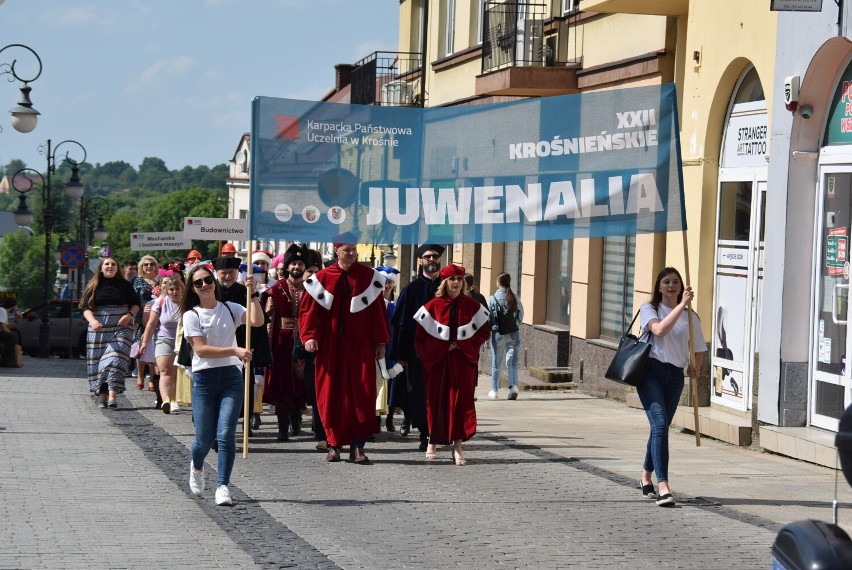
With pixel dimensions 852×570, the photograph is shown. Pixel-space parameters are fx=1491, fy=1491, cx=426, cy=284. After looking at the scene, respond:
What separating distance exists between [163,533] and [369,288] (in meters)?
4.38

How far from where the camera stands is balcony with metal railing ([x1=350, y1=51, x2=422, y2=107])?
120 ft

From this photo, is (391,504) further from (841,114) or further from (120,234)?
(120,234)

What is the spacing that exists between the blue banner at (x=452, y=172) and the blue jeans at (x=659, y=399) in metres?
1.71

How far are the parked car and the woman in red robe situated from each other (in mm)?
25522

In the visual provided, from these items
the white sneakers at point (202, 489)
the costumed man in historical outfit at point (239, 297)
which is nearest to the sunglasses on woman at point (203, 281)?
the white sneakers at point (202, 489)

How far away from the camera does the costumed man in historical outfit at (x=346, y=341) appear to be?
1286 cm

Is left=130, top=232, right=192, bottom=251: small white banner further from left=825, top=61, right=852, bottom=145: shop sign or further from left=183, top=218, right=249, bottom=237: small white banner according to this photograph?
left=825, top=61, right=852, bottom=145: shop sign

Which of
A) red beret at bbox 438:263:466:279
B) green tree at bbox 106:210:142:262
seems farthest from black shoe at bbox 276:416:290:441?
green tree at bbox 106:210:142:262

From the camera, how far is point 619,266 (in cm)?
2183

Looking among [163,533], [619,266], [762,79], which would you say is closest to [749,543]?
[163,533]

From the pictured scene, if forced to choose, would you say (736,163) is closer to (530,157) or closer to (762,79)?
(762,79)

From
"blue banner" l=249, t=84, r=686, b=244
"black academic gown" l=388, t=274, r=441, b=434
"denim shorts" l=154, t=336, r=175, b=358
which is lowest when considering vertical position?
"denim shorts" l=154, t=336, r=175, b=358

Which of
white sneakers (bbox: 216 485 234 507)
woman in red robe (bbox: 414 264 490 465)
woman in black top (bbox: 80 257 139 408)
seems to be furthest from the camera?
woman in black top (bbox: 80 257 139 408)

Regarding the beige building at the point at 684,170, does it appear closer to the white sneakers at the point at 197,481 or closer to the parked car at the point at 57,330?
the white sneakers at the point at 197,481
